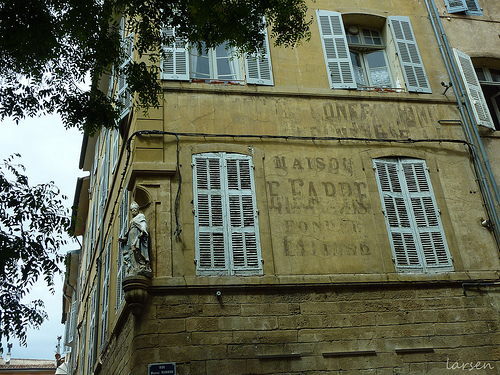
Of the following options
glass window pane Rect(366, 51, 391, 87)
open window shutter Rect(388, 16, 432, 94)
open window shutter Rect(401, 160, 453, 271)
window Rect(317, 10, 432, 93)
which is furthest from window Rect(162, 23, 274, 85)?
open window shutter Rect(401, 160, 453, 271)

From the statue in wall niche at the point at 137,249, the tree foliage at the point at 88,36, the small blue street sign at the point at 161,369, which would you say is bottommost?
the small blue street sign at the point at 161,369

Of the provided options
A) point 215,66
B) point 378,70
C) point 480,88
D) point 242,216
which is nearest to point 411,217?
point 242,216

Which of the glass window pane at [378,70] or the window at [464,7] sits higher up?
the window at [464,7]

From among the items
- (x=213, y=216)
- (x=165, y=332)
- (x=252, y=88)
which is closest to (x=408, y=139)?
(x=252, y=88)

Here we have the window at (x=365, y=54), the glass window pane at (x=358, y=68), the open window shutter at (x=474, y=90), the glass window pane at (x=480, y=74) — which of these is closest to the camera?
the open window shutter at (x=474, y=90)

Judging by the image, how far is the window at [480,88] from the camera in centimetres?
1172

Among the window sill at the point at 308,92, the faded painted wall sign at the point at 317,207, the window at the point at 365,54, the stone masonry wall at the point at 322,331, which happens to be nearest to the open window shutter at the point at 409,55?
the window at the point at 365,54

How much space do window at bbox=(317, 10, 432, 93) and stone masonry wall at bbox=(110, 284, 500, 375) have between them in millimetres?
4408

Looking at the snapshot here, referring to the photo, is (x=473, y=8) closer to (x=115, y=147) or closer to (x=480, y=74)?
(x=480, y=74)

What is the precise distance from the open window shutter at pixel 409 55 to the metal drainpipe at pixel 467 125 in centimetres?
61

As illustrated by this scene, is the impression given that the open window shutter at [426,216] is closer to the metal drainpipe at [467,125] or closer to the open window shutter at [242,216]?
the metal drainpipe at [467,125]

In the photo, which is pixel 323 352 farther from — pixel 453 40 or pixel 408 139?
pixel 453 40

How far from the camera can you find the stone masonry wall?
841 cm

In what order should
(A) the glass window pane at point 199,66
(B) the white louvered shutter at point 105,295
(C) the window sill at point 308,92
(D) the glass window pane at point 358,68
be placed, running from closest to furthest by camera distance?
1. (C) the window sill at point 308,92
2. (A) the glass window pane at point 199,66
3. (B) the white louvered shutter at point 105,295
4. (D) the glass window pane at point 358,68
